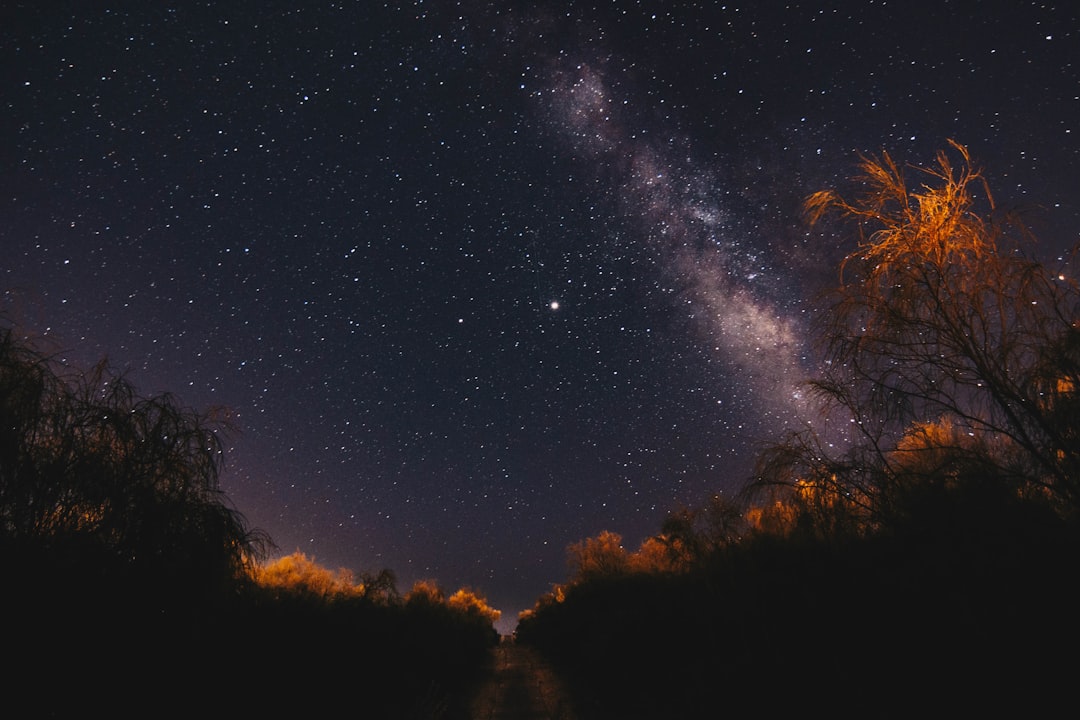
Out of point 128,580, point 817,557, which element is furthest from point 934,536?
point 128,580

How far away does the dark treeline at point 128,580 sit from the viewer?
4.18m

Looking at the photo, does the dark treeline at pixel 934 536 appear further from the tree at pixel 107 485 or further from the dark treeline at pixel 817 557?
the tree at pixel 107 485

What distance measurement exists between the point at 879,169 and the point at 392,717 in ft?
39.6

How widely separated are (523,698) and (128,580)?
10.5 m

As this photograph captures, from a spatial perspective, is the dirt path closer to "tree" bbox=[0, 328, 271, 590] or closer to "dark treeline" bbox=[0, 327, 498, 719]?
"dark treeline" bbox=[0, 327, 498, 719]

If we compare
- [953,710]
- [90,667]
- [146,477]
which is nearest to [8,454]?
[146,477]

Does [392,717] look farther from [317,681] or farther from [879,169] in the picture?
[879,169]

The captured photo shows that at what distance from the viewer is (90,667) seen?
4.34 m

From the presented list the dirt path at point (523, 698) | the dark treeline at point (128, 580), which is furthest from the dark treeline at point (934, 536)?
the dark treeline at point (128, 580)

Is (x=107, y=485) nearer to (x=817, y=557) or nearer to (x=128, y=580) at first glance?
(x=128, y=580)

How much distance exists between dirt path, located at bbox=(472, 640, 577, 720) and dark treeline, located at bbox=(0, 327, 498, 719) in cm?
239

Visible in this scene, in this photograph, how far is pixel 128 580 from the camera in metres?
5.27

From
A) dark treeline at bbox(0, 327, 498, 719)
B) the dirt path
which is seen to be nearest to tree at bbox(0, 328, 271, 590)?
dark treeline at bbox(0, 327, 498, 719)

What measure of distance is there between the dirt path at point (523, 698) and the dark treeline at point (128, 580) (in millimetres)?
2385
